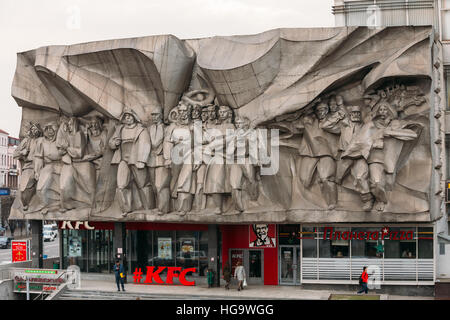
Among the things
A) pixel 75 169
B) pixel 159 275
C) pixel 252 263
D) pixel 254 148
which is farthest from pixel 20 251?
pixel 254 148

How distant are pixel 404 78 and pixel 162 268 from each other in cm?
1657

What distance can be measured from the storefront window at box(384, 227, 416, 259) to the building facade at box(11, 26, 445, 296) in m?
0.05

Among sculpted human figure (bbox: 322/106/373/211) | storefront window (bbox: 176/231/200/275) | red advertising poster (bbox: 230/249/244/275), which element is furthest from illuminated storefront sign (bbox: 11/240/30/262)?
sculpted human figure (bbox: 322/106/373/211)

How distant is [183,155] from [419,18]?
48.9 ft

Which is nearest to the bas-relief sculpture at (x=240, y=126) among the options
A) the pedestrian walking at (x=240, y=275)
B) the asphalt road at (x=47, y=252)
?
the pedestrian walking at (x=240, y=275)

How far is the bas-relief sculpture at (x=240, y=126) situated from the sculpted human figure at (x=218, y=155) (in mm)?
57

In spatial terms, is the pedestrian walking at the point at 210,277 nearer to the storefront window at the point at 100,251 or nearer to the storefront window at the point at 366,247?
the storefront window at the point at 366,247

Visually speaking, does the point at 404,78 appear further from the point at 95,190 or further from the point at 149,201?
the point at 95,190

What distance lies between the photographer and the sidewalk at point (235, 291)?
1334 inches

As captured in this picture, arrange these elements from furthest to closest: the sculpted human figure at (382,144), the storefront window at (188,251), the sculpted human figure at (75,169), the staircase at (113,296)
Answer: the storefront window at (188,251)
the sculpted human figure at (75,169)
the staircase at (113,296)
the sculpted human figure at (382,144)

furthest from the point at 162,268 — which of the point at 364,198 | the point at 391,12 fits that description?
the point at 391,12

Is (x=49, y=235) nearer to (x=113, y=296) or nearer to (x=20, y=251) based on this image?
(x=20, y=251)

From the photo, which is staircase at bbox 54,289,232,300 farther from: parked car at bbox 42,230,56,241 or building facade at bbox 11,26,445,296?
parked car at bbox 42,230,56,241

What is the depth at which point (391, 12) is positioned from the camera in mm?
38719
